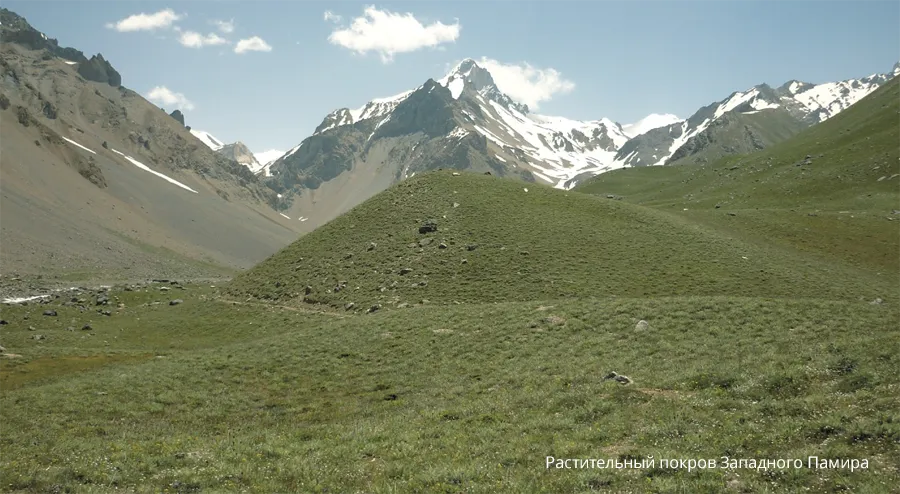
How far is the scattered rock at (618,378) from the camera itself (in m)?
23.0

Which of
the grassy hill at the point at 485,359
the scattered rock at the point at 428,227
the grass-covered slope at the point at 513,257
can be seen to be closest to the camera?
the grassy hill at the point at 485,359

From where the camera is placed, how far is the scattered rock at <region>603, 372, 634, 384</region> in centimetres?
2305

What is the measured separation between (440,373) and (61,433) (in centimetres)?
1798

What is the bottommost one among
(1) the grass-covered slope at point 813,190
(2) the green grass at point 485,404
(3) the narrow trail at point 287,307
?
(3) the narrow trail at point 287,307

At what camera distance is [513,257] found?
5888cm

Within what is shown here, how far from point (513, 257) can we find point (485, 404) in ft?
121

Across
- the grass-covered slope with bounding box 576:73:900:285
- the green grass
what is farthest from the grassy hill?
the grass-covered slope with bounding box 576:73:900:285

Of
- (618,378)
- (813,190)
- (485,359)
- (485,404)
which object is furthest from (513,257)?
(813,190)

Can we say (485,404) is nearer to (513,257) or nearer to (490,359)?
(490,359)

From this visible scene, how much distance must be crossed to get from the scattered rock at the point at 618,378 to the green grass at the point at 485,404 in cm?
78

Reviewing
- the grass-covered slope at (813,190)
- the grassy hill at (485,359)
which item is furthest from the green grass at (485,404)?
the grass-covered slope at (813,190)

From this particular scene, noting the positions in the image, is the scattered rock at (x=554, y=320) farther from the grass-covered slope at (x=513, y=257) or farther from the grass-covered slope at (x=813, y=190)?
the grass-covered slope at (x=813, y=190)

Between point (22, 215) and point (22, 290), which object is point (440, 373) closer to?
point (22, 290)

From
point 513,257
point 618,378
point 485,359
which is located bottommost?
point 485,359
